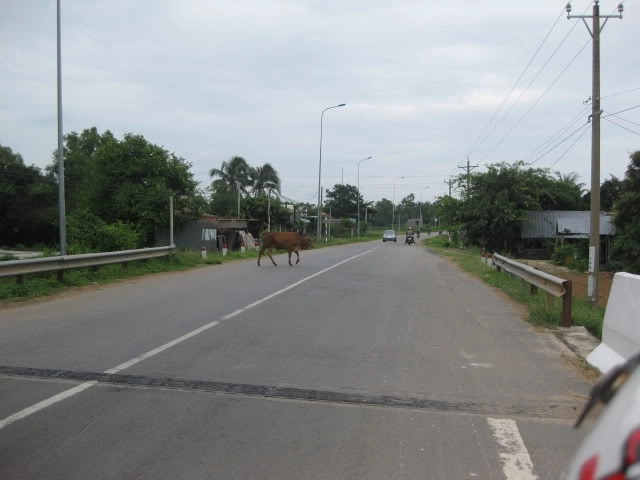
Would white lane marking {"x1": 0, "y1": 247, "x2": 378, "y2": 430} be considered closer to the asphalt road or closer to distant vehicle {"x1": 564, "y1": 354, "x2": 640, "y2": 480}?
the asphalt road

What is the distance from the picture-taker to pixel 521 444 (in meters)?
4.48

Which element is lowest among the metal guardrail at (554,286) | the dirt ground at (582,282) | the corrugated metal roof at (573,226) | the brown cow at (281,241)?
the dirt ground at (582,282)

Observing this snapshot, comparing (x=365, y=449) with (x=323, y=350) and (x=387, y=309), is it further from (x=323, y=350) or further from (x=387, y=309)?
(x=387, y=309)

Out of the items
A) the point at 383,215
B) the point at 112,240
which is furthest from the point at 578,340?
the point at 383,215

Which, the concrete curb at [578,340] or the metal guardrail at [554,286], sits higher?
the metal guardrail at [554,286]

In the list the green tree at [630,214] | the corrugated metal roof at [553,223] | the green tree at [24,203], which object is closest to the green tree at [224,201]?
the green tree at [24,203]

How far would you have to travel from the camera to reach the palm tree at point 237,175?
67625 mm

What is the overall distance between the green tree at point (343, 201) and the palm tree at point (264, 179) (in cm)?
5049

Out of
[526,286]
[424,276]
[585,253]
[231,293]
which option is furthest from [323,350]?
[585,253]

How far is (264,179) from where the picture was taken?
67750 millimetres

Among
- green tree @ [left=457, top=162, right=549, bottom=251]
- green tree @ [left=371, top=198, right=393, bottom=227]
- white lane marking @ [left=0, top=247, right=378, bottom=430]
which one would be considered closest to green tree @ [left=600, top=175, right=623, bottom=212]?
green tree @ [left=457, top=162, right=549, bottom=251]

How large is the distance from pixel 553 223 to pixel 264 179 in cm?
3554

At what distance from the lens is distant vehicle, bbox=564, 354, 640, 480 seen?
4.31 ft

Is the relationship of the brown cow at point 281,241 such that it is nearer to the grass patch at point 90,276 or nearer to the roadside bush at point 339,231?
the grass patch at point 90,276
